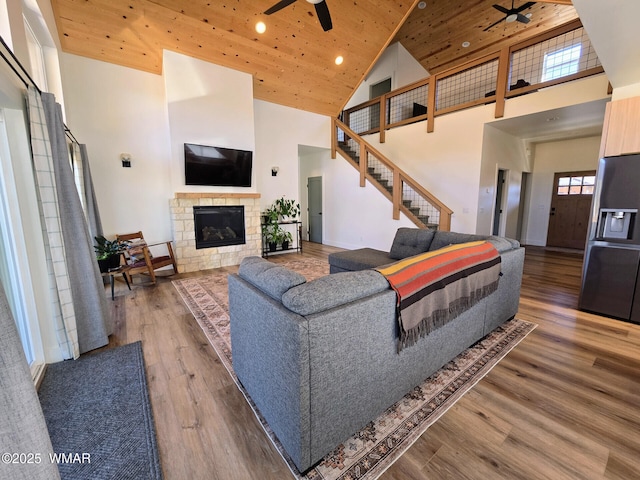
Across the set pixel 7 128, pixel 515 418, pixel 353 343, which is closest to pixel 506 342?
pixel 515 418

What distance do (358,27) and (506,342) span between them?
5.46 metres

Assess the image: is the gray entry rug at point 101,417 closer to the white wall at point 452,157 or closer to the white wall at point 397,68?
the white wall at point 452,157

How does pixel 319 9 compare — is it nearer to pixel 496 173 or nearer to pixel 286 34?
pixel 286 34

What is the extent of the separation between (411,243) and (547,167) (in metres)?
6.28

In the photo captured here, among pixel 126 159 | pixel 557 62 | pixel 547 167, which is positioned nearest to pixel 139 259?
pixel 126 159

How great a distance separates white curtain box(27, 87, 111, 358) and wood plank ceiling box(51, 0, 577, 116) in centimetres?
257

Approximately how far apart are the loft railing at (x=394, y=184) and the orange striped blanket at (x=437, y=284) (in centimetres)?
283

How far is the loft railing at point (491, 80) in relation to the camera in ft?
14.2

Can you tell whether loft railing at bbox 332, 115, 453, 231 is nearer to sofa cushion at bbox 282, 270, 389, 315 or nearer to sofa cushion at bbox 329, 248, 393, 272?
sofa cushion at bbox 329, 248, 393, 272

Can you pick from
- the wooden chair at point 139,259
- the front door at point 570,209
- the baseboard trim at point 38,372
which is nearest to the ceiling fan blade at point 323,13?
the wooden chair at point 139,259

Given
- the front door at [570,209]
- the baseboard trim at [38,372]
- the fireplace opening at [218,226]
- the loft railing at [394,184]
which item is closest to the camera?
the baseboard trim at [38,372]

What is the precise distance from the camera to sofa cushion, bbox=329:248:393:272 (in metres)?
3.28

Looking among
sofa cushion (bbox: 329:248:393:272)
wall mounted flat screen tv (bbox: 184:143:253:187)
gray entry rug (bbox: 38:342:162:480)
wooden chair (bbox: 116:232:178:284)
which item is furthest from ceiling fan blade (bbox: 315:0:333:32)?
gray entry rug (bbox: 38:342:162:480)

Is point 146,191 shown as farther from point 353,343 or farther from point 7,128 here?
point 353,343
